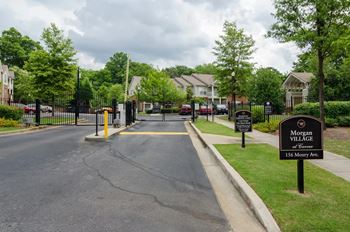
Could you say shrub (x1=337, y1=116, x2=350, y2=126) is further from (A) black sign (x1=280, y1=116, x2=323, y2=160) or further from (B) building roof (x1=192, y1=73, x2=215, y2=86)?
(B) building roof (x1=192, y1=73, x2=215, y2=86)

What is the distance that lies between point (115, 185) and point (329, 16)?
593 inches

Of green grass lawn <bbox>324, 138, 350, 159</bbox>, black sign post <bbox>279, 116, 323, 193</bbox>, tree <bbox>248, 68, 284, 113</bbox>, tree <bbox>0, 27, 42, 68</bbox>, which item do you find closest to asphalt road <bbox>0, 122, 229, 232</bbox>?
black sign post <bbox>279, 116, 323, 193</bbox>

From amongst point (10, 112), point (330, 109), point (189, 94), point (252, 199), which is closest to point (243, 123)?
point (252, 199)

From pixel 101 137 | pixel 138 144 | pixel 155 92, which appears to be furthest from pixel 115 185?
pixel 155 92

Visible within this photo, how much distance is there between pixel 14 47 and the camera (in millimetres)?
85312

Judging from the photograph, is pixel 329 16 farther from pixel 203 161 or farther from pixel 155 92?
pixel 155 92

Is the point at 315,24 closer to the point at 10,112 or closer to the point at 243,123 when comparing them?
the point at 243,123

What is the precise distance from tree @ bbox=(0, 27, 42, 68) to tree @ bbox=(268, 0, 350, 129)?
75.8 meters

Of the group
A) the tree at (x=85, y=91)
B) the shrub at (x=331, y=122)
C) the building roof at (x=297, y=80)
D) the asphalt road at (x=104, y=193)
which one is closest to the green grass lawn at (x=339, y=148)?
the asphalt road at (x=104, y=193)

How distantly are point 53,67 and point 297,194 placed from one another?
28.6 metres

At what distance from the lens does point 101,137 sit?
14914 mm

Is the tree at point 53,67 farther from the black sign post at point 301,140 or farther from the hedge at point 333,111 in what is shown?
the black sign post at point 301,140

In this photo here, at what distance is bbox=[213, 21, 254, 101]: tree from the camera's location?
113 ft

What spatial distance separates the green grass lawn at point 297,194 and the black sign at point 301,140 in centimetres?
65
